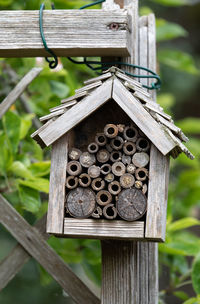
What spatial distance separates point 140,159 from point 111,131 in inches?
4.3

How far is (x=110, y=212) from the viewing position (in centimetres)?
154

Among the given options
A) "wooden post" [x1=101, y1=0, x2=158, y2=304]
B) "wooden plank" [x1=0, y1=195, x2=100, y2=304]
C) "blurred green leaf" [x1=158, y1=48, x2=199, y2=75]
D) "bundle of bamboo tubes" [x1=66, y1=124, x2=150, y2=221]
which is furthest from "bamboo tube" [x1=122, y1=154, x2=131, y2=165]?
"blurred green leaf" [x1=158, y1=48, x2=199, y2=75]

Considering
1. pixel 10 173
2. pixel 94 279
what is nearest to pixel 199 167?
pixel 94 279

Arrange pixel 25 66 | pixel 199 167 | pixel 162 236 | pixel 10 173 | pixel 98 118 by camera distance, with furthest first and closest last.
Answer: pixel 199 167
pixel 25 66
pixel 10 173
pixel 98 118
pixel 162 236

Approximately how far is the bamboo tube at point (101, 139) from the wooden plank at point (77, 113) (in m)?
0.06

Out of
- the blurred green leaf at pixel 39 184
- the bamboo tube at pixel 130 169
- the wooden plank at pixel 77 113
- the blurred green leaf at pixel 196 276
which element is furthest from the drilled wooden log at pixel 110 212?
the blurred green leaf at pixel 196 276

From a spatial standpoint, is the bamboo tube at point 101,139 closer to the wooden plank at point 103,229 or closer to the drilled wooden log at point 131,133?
the drilled wooden log at point 131,133

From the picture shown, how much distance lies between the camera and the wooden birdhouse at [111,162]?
1.52 m

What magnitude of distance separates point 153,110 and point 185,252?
2.85 feet

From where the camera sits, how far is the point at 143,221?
1521 millimetres

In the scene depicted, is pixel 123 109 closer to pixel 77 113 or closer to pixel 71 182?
pixel 77 113

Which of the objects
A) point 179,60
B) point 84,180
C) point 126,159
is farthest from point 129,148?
point 179,60

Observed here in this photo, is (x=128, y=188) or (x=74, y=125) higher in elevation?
(x=74, y=125)

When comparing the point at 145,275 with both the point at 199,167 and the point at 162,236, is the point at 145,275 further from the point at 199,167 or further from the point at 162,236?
the point at 199,167
